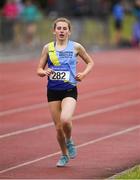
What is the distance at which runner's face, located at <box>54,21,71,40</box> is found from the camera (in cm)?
1091

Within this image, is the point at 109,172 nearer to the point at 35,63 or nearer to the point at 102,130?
the point at 102,130

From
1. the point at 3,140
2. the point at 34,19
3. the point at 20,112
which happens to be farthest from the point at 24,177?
the point at 34,19

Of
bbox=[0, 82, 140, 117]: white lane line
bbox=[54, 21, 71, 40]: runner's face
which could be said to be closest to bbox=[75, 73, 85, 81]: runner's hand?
bbox=[54, 21, 71, 40]: runner's face

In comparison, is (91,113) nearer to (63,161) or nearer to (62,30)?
(63,161)

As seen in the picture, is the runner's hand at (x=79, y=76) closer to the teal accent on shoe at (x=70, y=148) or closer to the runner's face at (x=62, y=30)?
the runner's face at (x=62, y=30)

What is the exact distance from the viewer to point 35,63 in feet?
99.3

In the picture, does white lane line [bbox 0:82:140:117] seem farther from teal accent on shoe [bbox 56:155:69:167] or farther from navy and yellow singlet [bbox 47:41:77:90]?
navy and yellow singlet [bbox 47:41:77:90]

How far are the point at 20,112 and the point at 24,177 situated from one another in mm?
7490

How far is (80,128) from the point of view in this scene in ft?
49.8

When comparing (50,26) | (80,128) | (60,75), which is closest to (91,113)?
(80,128)

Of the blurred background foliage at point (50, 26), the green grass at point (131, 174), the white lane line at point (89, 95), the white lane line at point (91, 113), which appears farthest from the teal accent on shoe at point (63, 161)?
the blurred background foliage at point (50, 26)

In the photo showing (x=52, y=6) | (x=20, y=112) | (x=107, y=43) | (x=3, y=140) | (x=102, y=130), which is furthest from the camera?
(x=52, y=6)

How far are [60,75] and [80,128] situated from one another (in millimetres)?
4361

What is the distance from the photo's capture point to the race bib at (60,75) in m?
10.9
